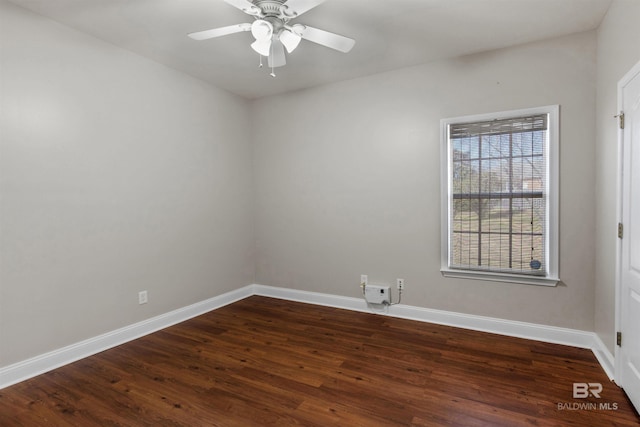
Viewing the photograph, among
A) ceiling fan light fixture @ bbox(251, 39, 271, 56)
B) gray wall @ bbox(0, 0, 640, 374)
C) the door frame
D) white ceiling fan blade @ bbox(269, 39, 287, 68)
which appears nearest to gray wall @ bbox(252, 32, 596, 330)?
gray wall @ bbox(0, 0, 640, 374)

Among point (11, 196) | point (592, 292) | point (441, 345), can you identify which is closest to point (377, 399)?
point (441, 345)

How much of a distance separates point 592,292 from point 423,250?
1.41 metres

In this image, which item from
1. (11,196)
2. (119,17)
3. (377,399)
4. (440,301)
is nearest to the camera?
(377,399)

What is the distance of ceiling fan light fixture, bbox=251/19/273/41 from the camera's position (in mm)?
2072

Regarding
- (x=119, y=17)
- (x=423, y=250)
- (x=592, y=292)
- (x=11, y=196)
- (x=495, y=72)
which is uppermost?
(x=119, y=17)

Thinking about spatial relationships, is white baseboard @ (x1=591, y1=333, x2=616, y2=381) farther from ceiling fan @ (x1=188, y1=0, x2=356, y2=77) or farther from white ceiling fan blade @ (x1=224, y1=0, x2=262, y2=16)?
white ceiling fan blade @ (x1=224, y1=0, x2=262, y2=16)

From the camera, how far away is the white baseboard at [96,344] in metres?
2.37

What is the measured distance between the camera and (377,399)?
2.13 m

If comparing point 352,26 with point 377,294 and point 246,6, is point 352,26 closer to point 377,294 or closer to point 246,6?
point 246,6

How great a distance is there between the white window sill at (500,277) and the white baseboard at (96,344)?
2673 millimetres

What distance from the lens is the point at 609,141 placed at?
241 centimetres

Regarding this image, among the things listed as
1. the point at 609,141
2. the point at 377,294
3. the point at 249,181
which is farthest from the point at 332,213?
the point at 609,141

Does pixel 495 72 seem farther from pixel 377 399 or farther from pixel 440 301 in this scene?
pixel 377 399

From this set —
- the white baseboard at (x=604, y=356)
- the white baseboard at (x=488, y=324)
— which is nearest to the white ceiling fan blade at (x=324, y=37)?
the white baseboard at (x=488, y=324)
